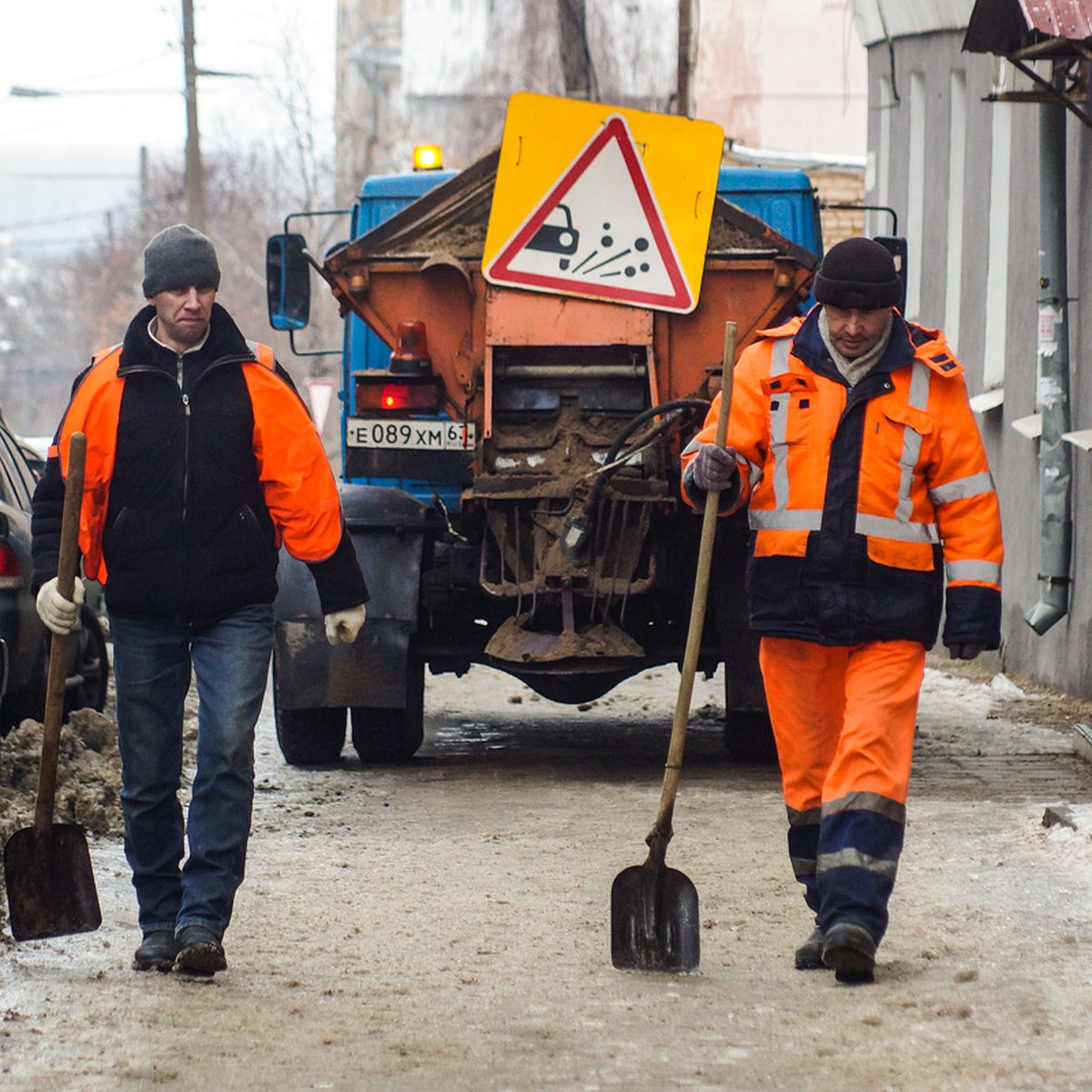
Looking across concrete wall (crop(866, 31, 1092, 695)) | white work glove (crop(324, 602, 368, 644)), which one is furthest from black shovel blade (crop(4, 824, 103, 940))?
concrete wall (crop(866, 31, 1092, 695))

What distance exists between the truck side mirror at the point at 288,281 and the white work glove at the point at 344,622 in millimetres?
5015

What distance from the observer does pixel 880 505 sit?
5559 mm

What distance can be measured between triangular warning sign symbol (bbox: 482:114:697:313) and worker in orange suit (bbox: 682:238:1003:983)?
136 inches

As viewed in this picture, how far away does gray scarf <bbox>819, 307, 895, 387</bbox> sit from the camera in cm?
561

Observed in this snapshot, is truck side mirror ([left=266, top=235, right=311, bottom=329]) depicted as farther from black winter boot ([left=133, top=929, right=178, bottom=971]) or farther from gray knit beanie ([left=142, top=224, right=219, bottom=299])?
black winter boot ([left=133, top=929, right=178, bottom=971])

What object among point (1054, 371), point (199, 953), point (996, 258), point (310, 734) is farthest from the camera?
point (996, 258)

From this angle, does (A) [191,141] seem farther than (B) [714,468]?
Yes

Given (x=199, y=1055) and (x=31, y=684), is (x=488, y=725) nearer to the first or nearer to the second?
(x=31, y=684)

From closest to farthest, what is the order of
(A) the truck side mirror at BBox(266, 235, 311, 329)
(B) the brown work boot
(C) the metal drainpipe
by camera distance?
1. (B) the brown work boot
2. (A) the truck side mirror at BBox(266, 235, 311, 329)
3. (C) the metal drainpipe

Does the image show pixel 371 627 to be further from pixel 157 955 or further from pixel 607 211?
pixel 157 955

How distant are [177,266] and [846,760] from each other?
80.1 inches

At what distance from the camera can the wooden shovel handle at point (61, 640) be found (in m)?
5.45

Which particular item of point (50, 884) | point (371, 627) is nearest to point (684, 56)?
point (371, 627)

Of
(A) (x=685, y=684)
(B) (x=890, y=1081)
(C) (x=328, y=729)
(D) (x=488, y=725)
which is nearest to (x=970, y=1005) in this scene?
(B) (x=890, y=1081)
